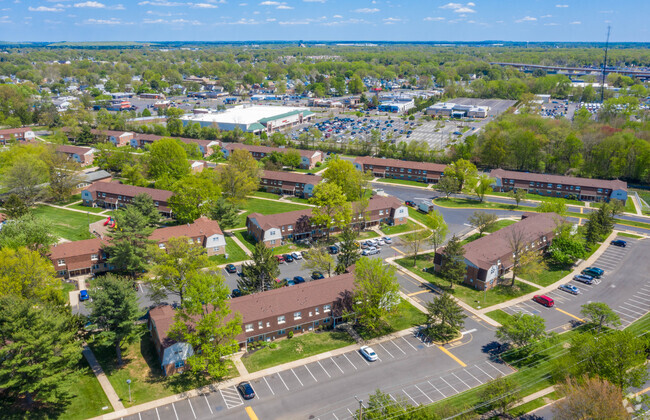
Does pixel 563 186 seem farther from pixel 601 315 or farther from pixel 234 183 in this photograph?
pixel 234 183

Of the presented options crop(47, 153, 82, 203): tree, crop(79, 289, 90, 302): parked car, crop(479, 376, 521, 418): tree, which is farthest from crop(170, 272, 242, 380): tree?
crop(47, 153, 82, 203): tree

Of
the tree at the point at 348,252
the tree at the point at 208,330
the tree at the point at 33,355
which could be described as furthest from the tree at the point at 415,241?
the tree at the point at 33,355

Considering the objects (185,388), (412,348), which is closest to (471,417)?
(412,348)

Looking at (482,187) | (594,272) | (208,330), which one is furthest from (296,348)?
(482,187)

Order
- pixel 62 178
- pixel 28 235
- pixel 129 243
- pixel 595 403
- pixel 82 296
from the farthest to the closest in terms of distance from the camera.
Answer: pixel 62 178
pixel 28 235
pixel 129 243
pixel 82 296
pixel 595 403

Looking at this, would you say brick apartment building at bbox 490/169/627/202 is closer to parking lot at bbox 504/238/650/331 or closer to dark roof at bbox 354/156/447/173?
dark roof at bbox 354/156/447/173

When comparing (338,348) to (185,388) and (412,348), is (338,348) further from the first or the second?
(185,388)
